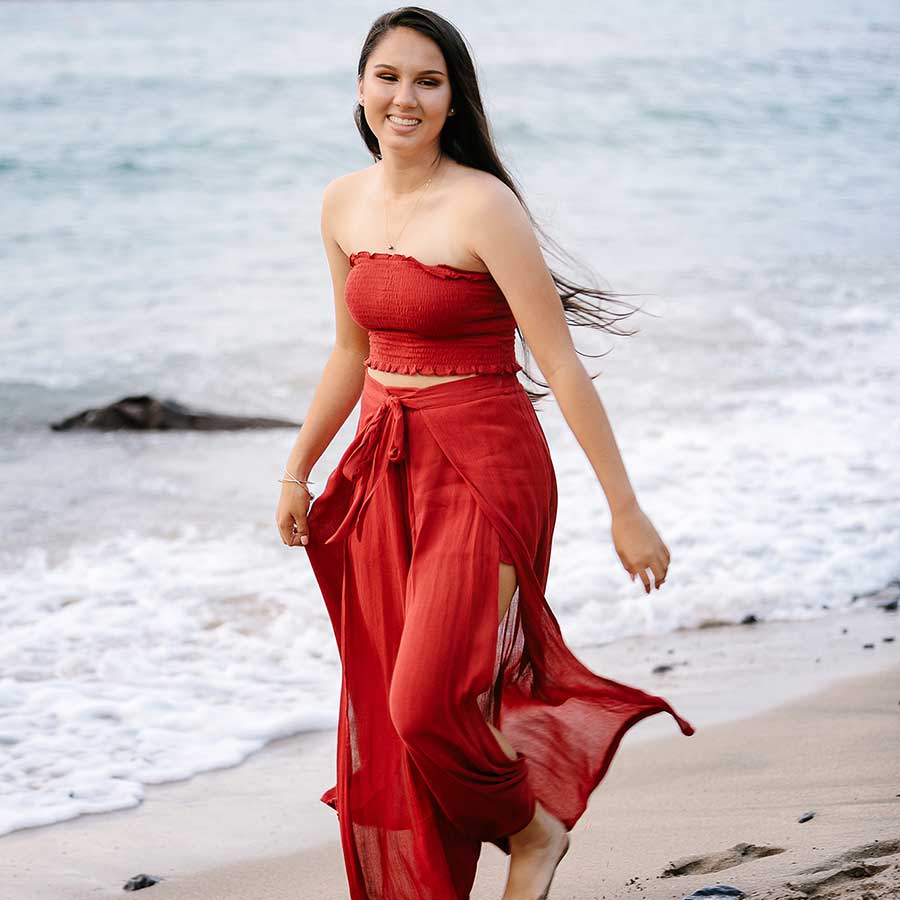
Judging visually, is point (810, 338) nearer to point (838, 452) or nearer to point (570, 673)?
point (838, 452)

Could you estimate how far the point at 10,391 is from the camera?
10.6 m

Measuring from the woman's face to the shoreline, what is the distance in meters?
1.73

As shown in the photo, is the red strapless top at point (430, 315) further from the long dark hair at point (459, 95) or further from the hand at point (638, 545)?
the hand at point (638, 545)

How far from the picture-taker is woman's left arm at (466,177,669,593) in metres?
2.65

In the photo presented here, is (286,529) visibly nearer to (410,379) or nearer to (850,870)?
(410,379)

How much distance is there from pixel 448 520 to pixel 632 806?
1.34m

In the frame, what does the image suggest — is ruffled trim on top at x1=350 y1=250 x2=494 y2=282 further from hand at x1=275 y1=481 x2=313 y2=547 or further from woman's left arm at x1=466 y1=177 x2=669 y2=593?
hand at x1=275 y1=481 x2=313 y2=547

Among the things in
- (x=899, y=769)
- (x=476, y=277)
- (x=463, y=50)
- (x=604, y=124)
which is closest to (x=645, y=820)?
(x=899, y=769)

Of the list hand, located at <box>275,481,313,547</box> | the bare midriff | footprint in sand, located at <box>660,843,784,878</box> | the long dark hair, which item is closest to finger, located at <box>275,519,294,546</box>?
hand, located at <box>275,481,313,547</box>

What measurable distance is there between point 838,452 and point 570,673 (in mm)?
5082

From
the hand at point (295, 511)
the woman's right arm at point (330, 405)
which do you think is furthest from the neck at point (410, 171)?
the hand at point (295, 511)

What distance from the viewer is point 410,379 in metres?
2.83

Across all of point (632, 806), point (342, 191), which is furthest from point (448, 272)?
point (632, 806)

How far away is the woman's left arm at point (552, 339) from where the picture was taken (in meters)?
2.65
